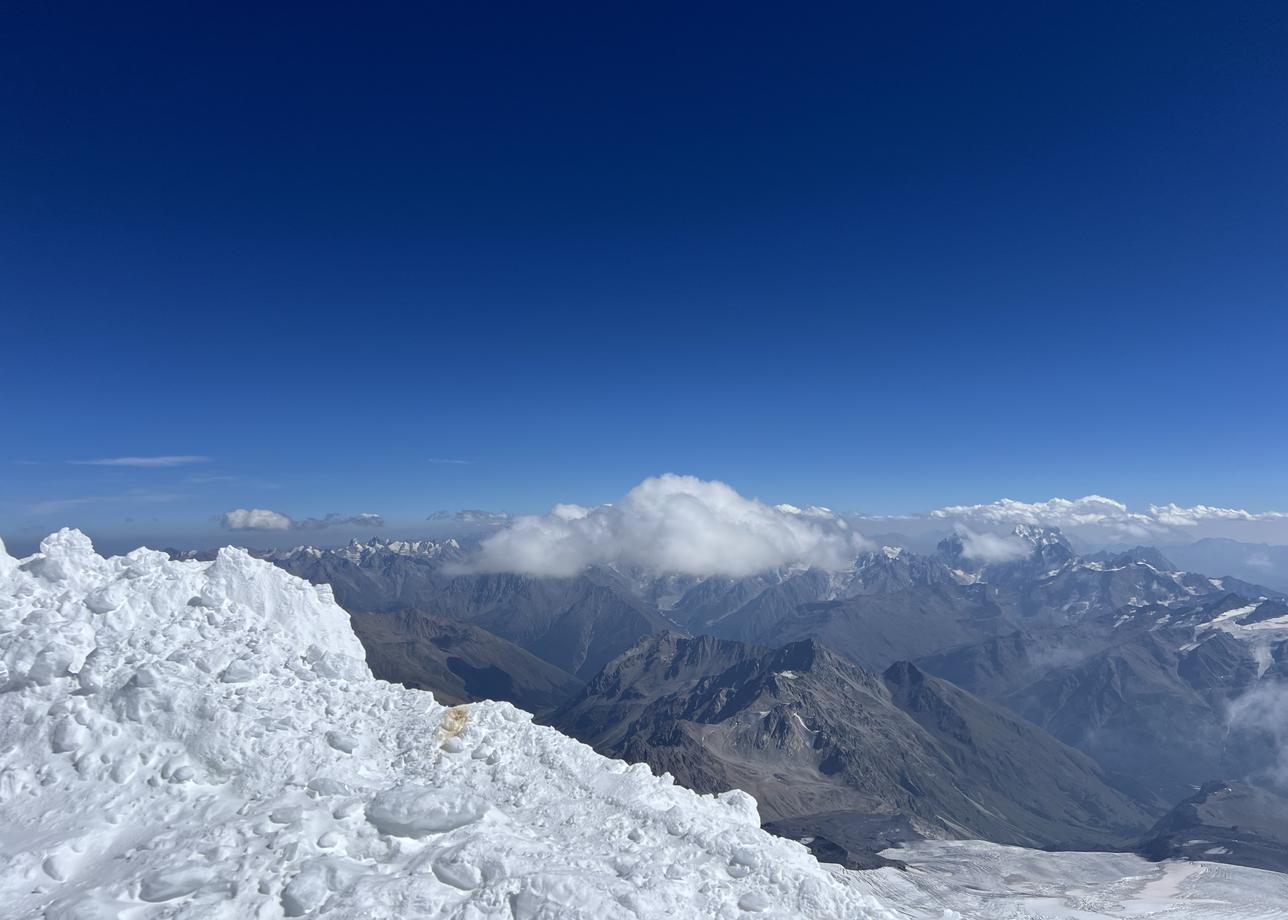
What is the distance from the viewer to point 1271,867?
181m

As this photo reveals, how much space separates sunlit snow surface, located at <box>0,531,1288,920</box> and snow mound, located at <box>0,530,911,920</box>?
70mm

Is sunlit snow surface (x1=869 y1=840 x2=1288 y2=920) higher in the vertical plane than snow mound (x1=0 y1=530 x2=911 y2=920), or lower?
lower

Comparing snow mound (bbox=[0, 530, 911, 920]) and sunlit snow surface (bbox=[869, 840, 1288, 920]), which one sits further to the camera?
sunlit snow surface (bbox=[869, 840, 1288, 920])

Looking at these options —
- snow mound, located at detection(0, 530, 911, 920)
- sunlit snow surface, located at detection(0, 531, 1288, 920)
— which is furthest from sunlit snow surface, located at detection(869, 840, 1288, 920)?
snow mound, located at detection(0, 530, 911, 920)

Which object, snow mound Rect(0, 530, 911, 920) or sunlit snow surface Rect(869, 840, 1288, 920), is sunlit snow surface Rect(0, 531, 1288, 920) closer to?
snow mound Rect(0, 530, 911, 920)

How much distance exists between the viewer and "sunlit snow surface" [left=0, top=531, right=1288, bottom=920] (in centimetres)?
1728

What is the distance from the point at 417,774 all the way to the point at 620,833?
7.33m

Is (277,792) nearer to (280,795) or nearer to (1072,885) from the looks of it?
(280,795)

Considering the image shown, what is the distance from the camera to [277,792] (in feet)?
67.5

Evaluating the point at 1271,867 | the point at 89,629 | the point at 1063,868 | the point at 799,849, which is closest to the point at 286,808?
the point at 89,629

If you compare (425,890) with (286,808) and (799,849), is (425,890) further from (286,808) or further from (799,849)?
(799,849)

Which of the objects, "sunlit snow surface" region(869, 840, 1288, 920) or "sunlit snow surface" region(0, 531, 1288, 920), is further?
"sunlit snow surface" region(869, 840, 1288, 920)

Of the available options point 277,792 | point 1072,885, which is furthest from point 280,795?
point 1072,885

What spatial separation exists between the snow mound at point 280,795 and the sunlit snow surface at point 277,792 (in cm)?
7
